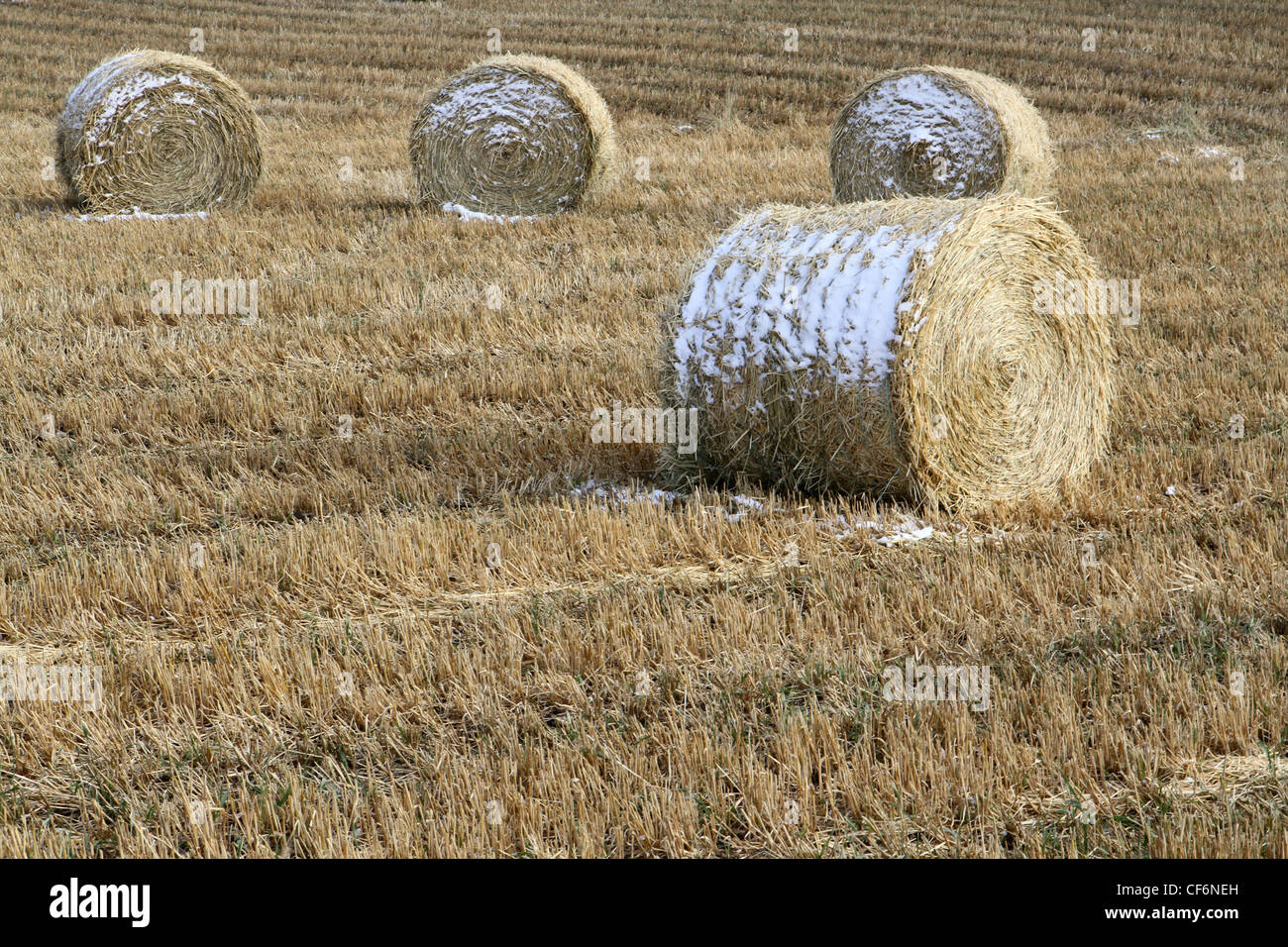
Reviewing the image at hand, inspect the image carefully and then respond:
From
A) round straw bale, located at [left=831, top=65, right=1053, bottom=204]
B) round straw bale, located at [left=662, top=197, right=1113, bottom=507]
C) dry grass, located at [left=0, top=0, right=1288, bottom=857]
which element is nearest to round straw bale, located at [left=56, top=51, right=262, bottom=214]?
dry grass, located at [left=0, top=0, right=1288, bottom=857]

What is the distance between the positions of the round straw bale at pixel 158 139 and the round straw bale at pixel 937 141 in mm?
5863

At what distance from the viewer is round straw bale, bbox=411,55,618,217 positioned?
12617 millimetres

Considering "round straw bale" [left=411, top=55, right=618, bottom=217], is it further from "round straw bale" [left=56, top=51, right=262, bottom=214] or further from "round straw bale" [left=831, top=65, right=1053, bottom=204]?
"round straw bale" [left=831, top=65, right=1053, bottom=204]

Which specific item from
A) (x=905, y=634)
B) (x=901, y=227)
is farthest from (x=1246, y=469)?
(x=905, y=634)

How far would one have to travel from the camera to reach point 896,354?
16.7 feet

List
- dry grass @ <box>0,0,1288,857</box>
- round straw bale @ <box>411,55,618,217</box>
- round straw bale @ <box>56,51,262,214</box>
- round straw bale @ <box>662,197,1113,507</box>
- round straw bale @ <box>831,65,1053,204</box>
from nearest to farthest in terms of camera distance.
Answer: dry grass @ <box>0,0,1288,857</box> < round straw bale @ <box>662,197,1113,507</box> < round straw bale @ <box>831,65,1053,204</box> < round straw bale @ <box>56,51,262,214</box> < round straw bale @ <box>411,55,618,217</box>

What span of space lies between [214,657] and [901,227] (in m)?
3.22

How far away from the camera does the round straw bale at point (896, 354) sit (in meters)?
5.20

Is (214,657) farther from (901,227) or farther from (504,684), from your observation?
(901,227)

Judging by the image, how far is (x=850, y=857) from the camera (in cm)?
297

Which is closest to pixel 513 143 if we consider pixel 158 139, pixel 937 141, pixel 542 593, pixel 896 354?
pixel 158 139

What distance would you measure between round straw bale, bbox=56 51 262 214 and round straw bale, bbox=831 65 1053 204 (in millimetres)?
5863

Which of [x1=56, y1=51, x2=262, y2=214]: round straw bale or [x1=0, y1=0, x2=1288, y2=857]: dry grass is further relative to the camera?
[x1=56, y1=51, x2=262, y2=214]: round straw bale

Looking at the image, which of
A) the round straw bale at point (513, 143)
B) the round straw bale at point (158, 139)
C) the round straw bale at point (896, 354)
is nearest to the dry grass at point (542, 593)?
the round straw bale at point (896, 354)
